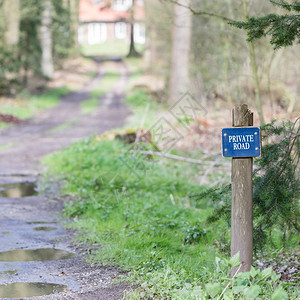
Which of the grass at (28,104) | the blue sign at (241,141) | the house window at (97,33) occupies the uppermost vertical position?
the house window at (97,33)

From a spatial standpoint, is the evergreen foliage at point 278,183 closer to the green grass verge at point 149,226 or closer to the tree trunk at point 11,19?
the green grass verge at point 149,226

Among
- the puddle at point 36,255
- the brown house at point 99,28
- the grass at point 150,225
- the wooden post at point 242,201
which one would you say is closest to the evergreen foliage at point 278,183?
the wooden post at point 242,201

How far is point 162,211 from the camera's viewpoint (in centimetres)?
806

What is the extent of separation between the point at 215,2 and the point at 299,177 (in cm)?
1526

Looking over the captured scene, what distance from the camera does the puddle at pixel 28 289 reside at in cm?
492

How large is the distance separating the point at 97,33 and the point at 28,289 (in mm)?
82431

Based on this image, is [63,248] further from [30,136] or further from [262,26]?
[30,136]

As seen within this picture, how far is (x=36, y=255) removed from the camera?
20.6ft

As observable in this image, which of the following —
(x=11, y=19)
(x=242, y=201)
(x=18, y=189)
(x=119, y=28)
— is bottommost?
(x=18, y=189)

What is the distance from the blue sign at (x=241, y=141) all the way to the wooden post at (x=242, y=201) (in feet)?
0.34

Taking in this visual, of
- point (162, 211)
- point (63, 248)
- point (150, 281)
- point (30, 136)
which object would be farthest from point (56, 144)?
point (150, 281)

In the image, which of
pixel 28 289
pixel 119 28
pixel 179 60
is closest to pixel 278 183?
pixel 28 289

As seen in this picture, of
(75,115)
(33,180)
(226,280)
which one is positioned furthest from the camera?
(75,115)

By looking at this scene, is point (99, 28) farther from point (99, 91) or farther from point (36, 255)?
point (36, 255)
